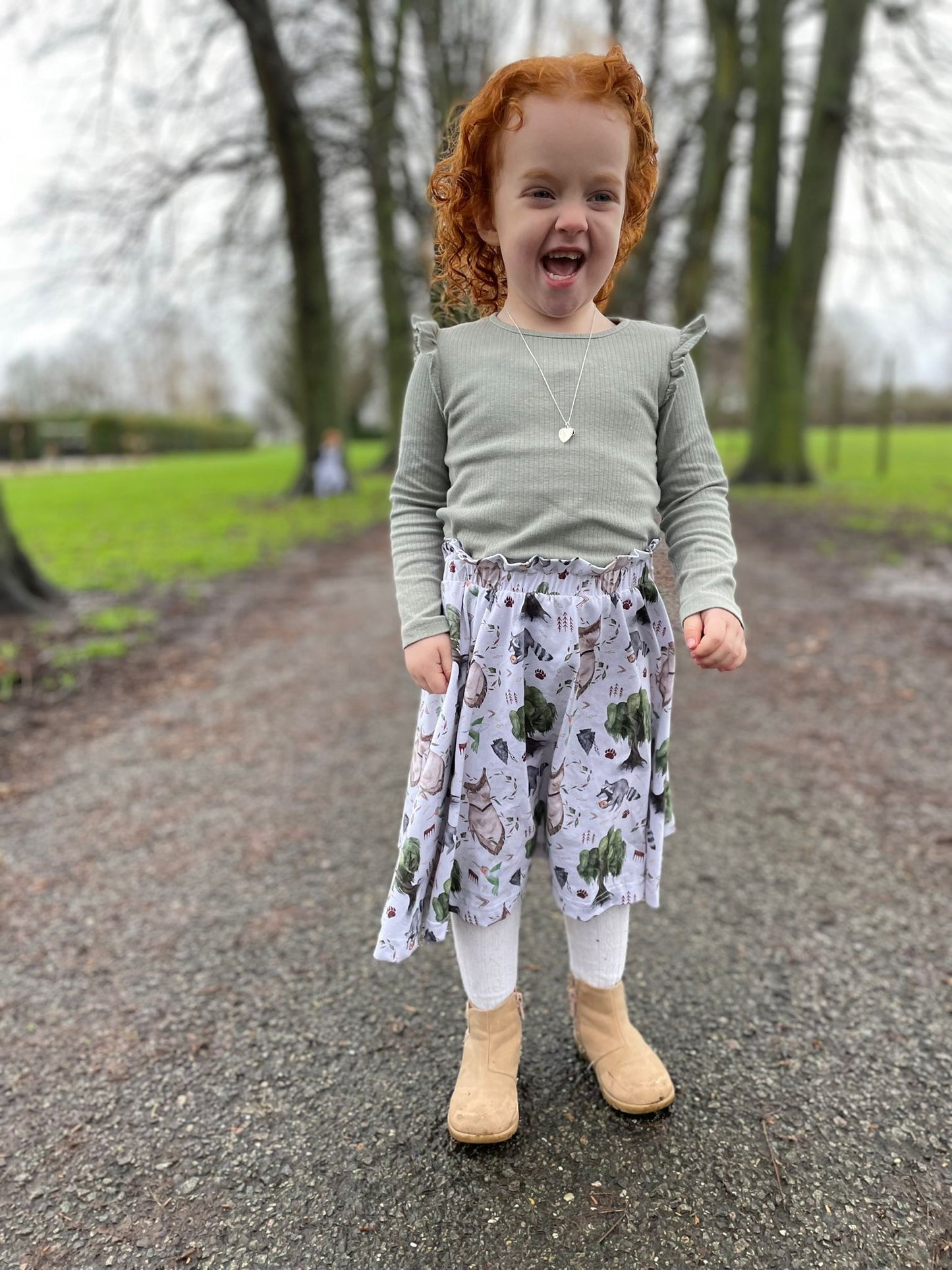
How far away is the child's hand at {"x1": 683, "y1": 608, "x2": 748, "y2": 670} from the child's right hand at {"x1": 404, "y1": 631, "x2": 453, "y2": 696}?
0.41 meters

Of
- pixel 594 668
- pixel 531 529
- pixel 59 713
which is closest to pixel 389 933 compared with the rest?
pixel 594 668

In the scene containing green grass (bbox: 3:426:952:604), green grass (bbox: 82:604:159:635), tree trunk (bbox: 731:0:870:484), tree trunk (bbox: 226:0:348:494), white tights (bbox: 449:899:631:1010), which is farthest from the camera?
tree trunk (bbox: 226:0:348:494)

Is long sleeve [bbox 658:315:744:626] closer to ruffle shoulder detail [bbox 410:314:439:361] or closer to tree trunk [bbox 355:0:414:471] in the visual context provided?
ruffle shoulder detail [bbox 410:314:439:361]

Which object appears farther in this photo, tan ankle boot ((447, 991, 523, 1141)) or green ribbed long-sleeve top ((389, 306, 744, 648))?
tan ankle boot ((447, 991, 523, 1141))

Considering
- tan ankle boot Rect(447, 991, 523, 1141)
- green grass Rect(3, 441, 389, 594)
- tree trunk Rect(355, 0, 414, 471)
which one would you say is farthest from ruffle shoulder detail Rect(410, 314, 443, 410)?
tree trunk Rect(355, 0, 414, 471)

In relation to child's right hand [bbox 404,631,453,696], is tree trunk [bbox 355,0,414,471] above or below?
above

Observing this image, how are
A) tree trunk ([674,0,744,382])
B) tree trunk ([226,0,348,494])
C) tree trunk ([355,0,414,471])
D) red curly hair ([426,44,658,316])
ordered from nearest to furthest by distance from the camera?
1. red curly hair ([426,44,658,316])
2. tree trunk ([226,0,348,494])
3. tree trunk ([674,0,744,382])
4. tree trunk ([355,0,414,471])

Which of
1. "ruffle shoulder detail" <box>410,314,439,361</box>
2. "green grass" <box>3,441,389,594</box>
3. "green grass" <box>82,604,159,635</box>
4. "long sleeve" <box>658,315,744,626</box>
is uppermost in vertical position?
"ruffle shoulder detail" <box>410,314,439,361</box>

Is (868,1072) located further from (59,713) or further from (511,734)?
(59,713)

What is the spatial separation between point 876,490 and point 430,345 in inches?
481

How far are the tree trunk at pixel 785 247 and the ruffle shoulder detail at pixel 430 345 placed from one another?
12189 mm

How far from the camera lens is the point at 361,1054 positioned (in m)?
1.89

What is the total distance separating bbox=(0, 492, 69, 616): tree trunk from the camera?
5.59 metres

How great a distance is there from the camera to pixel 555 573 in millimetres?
1523
